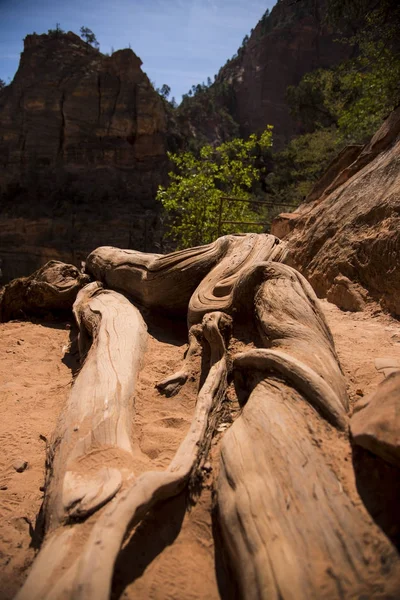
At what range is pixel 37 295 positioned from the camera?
192 inches

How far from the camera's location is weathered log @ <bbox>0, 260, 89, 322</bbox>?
4844 mm

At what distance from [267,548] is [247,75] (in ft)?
169

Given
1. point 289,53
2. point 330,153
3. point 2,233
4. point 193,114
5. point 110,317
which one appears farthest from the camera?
point 289,53

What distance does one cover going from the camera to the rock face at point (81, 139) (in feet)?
72.4

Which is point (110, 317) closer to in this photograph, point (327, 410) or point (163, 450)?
point (163, 450)

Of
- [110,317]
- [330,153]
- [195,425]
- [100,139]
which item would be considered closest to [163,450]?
[195,425]

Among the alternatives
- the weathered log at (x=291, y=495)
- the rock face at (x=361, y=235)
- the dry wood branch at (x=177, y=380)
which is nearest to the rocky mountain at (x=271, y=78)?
the rock face at (x=361, y=235)

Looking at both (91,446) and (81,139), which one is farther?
(81,139)

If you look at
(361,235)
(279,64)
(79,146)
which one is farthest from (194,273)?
(279,64)

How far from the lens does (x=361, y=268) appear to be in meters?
3.66

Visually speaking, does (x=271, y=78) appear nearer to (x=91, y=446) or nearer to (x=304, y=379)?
(x=304, y=379)

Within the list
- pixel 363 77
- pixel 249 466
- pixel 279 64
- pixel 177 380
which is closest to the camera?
pixel 249 466

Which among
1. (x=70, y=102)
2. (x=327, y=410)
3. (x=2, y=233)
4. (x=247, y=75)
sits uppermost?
(x=247, y=75)

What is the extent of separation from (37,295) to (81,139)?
20.5 meters
